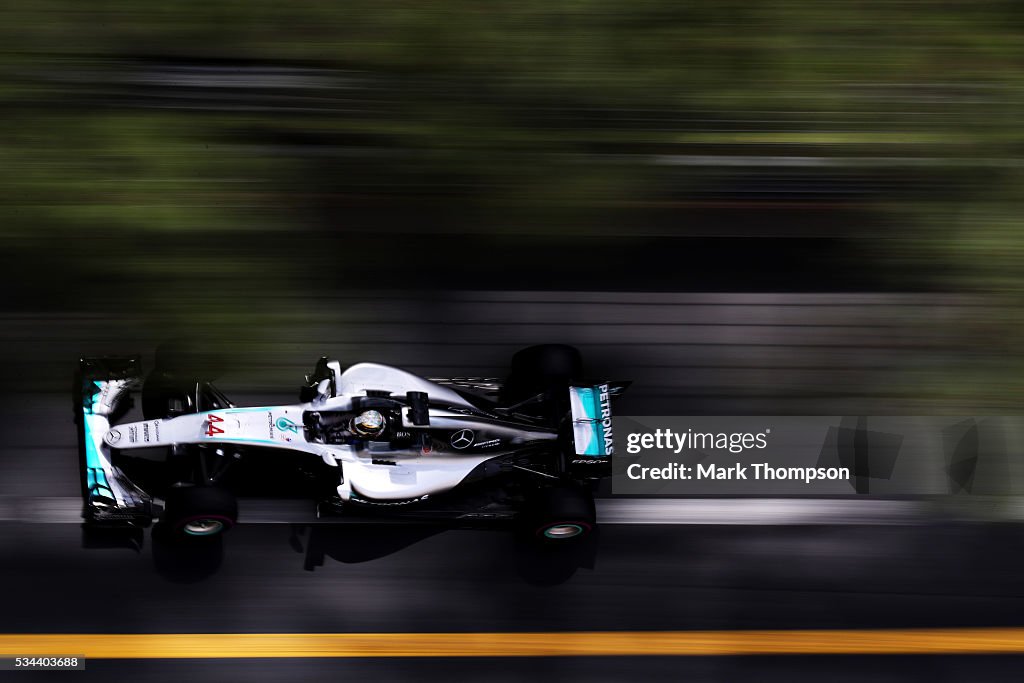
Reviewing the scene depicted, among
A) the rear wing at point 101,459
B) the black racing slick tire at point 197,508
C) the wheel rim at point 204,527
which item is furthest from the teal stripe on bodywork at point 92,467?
the wheel rim at point 204,527

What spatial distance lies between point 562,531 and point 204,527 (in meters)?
1.59

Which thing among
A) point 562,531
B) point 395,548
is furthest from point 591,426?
point 395,548

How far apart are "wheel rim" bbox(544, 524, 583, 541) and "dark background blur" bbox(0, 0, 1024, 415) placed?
158 cm

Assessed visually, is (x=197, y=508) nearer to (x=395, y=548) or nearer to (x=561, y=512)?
(x=395, y=548)

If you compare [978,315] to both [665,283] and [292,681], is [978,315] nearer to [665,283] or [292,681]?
[665,283]

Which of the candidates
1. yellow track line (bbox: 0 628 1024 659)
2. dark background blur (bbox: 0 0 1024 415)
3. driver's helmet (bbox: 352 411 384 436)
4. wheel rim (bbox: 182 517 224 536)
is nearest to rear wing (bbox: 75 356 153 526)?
wheel rim (bbox: 182 517 224 536)

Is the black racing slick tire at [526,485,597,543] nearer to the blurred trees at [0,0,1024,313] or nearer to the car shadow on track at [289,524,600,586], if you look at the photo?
the car shadow on track at [289,524,600,586]

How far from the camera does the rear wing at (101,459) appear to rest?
3.69 metres

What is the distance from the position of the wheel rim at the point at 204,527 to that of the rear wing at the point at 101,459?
0.17 metres

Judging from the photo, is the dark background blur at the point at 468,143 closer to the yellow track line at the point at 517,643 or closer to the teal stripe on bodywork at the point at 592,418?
the teal stripe on bodywork at the point at 592,418

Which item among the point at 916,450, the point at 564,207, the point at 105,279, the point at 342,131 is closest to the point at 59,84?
the point at 105,279

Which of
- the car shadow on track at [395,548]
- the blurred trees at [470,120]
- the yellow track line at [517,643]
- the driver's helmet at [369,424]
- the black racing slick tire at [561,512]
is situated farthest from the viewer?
the car shadow on track at [395,548]

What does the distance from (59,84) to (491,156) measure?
3.76ft

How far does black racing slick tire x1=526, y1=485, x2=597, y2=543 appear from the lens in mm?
3740
